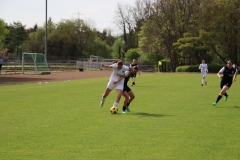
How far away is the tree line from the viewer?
63584mm

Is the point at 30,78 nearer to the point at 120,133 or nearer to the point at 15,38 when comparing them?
the point at 120,133

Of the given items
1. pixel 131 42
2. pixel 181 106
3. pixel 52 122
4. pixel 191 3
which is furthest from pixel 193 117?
pixel 131 42

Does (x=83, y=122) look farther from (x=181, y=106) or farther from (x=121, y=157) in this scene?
(x=181, y=106)

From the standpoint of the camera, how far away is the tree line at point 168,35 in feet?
209

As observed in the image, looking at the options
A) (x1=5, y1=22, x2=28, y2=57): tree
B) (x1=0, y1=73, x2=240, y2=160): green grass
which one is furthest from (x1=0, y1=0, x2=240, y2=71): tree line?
(x1=0, y1=73, x2=240, y2=160): green grass

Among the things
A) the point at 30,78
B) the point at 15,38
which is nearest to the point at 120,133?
the point at 30,78

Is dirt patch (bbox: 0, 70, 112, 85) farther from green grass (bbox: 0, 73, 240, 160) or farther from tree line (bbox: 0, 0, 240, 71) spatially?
tree line (bbox: 0, 0, 240, 71)

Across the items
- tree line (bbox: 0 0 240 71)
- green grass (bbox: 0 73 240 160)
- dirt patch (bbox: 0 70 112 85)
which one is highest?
tree line (bbox: 0 0 240 71)

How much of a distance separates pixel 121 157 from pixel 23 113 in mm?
6942

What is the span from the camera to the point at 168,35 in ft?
244

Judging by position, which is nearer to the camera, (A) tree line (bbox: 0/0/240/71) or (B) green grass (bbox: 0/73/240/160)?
(B) green grass (bbox: 0/73/240/160)

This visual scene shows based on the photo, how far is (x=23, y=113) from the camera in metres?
13.3

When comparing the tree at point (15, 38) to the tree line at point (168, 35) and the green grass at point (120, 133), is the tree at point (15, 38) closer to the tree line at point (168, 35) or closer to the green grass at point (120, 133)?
the tree line at point (168, 35)

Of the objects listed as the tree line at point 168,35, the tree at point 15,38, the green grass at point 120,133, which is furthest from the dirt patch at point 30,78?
the tree at point 15,38
